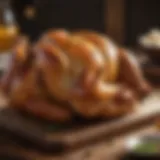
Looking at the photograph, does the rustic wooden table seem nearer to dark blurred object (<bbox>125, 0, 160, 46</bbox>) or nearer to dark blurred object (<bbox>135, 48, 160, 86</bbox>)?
dark blurred object (<bbox>135, 48, 160, 86</bbox>)

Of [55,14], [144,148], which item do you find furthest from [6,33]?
[55,14]

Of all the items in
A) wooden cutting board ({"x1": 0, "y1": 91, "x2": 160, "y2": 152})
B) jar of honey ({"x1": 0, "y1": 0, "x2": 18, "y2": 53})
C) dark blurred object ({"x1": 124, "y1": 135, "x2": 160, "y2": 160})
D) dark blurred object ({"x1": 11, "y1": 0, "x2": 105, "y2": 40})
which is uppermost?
dark blurred object ({"x1": 11, "y1": 0, "x2": 105, "y2": 40})

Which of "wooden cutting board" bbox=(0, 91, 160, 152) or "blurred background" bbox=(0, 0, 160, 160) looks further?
"blurred background" bbox=(0, 0, 160, 160)

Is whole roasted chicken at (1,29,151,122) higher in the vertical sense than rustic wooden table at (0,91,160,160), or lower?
higher

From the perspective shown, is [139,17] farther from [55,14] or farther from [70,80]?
[70,80]

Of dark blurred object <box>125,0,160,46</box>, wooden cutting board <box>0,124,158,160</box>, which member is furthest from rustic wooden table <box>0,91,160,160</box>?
dark blurred object <box>125,0,160,46</box>

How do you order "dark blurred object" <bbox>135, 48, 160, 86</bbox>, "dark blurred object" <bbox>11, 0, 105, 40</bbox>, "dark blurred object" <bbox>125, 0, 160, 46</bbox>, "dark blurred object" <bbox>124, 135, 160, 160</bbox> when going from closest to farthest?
"dark blurred object" <bbox>124, 135, 160, 160</bbox>, "dark blurred object" <bbox>135, 48, 160, 86</bbox>, "dark blurred object" <bbox>125, 0, 160, 46</bbox>, "dark blurred object" <bbox>11, 0, 105, 40</bbox>

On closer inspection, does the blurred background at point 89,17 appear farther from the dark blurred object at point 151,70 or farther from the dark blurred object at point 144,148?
the dark blurred object at point 144,148

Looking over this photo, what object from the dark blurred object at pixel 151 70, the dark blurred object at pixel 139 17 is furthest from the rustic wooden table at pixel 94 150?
the dark blurred object at pixel 139 17
